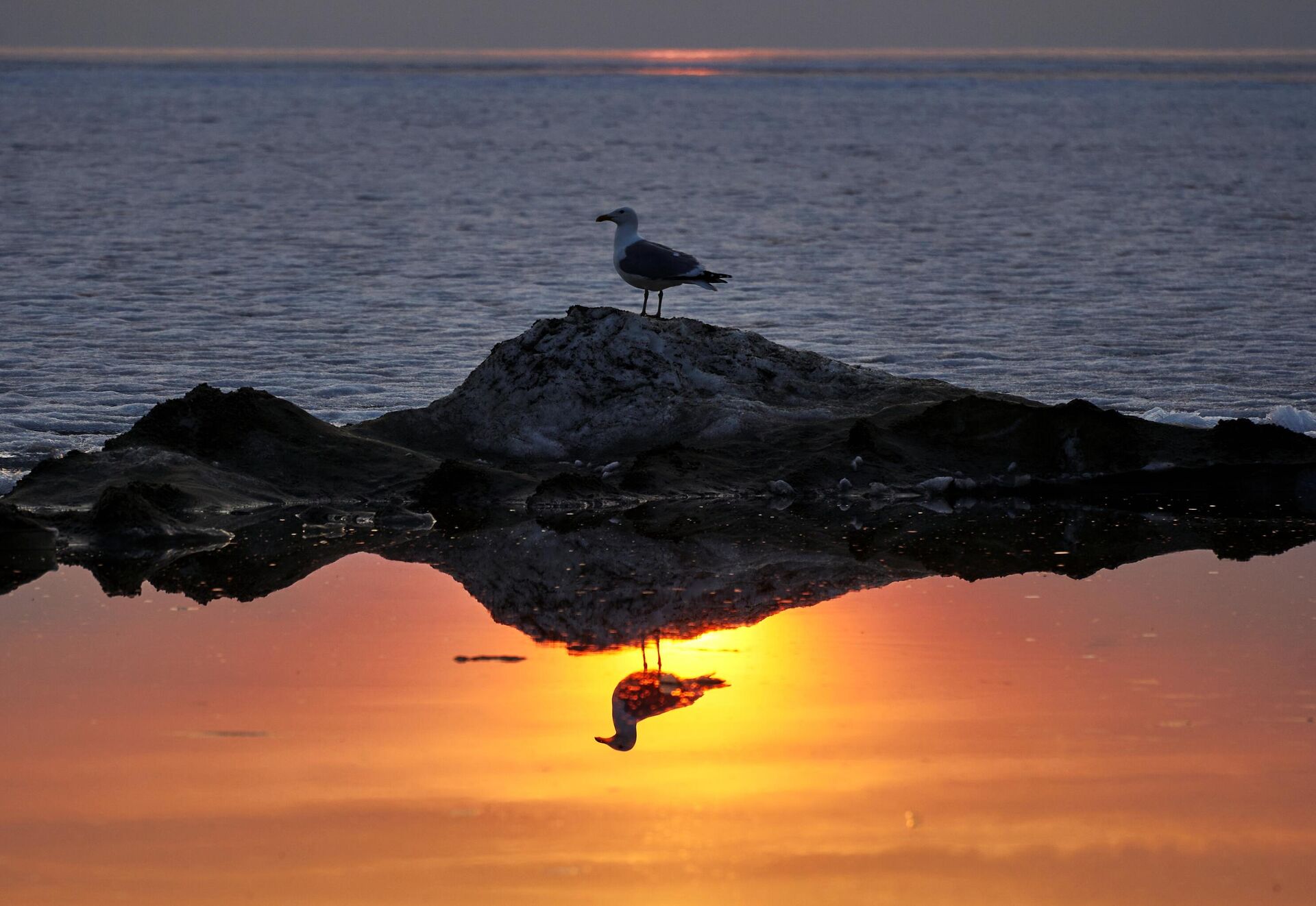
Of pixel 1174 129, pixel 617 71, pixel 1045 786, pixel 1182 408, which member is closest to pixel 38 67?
pixel 617 71

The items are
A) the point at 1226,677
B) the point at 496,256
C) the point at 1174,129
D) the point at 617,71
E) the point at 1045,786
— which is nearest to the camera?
the point at 1045,786

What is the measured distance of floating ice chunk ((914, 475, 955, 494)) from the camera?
28.6ft

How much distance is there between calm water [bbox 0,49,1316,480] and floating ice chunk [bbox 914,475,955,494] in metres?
3.58

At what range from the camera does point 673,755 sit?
5184 millimetres

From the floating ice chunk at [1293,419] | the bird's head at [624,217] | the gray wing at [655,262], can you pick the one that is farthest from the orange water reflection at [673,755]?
the bird's head at [624,217]

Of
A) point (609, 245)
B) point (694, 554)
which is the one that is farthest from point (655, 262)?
point (609, 245)

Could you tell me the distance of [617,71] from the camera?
3875 inches

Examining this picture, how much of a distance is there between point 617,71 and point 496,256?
3115 inches

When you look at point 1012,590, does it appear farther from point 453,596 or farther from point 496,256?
point 496,256

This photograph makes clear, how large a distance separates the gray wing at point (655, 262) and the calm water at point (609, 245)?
7.29 ft

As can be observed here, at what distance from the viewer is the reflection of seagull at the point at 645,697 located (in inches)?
210

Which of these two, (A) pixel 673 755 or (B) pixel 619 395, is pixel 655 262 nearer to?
(B) pixel 619 395

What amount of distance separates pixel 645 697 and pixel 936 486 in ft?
11.3

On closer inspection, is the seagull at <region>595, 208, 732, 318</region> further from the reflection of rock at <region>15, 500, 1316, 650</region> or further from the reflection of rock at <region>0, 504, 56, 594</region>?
the reflection of rock at <region>0, 504, 56, 594</region>
